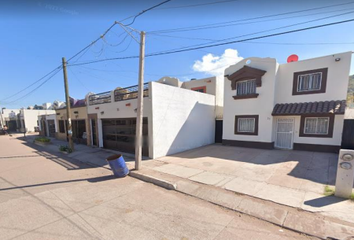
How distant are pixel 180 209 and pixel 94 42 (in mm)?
9906

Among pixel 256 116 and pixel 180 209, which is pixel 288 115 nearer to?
pixel 256 116

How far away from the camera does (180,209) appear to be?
4.01 metres

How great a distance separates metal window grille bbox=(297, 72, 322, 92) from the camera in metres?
9.57

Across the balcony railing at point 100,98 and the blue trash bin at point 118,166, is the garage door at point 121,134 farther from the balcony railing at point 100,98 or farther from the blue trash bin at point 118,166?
the blue trash bin at point 118,166

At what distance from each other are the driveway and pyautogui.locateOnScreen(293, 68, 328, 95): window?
4007 mm

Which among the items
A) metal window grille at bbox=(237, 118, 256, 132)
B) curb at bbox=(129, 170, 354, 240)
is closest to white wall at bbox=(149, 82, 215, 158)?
metal window grille at bbox=(237, 118, 256, 132)

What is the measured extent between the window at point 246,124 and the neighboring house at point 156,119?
8.00ft

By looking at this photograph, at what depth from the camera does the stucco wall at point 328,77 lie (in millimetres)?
8812

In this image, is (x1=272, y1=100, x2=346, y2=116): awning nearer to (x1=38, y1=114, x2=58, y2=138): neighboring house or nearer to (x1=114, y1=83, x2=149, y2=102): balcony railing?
(x1=114, y1=83, x2=149, y2=102): balcony railing

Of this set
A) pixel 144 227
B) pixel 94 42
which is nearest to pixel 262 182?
pixel 144 227

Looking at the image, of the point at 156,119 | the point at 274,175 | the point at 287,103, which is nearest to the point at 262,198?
the point at 274,175

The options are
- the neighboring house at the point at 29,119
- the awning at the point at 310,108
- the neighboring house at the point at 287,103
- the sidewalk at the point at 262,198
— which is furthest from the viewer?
the neighboring house at the point at 29,119

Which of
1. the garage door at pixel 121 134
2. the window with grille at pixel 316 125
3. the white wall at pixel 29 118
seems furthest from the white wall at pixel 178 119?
the white wall at pixel 29 118

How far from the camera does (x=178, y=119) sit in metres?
10.1
